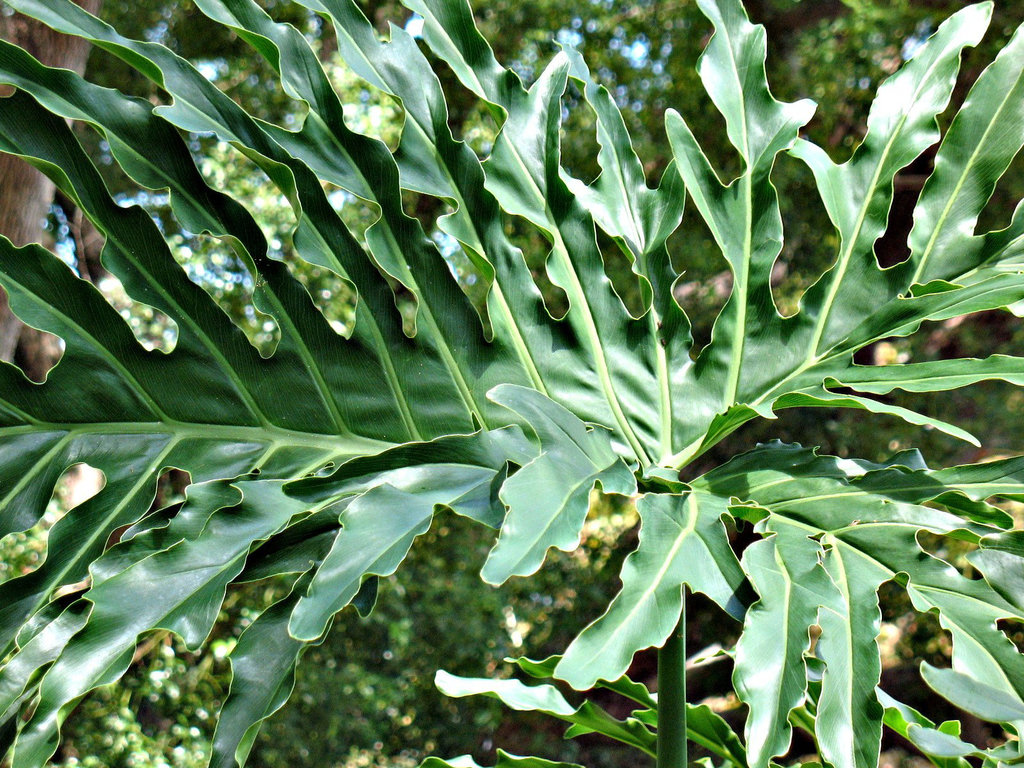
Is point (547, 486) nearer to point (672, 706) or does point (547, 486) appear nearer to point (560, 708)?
point (672, 706)

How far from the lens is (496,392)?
1.95 ft

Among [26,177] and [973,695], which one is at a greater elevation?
[973,695]

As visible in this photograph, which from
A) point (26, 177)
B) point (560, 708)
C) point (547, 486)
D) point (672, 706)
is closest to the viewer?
point (547, 486)

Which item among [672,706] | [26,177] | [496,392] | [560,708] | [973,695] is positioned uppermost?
[496,392]

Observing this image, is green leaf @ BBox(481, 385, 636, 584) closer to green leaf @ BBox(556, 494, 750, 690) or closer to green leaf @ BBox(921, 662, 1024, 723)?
green leaf @ BBox(556, 494, 750, 690)

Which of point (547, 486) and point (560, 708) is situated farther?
point (560, 708)

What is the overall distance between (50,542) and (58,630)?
90mm

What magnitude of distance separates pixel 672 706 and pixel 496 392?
426mm

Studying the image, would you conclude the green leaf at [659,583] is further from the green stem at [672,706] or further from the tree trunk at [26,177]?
the tree trunk at [26,177]

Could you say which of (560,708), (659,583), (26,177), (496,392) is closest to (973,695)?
(659,583)

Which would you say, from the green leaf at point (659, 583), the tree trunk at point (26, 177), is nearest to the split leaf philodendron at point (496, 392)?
the green leaf at point (659, 583)

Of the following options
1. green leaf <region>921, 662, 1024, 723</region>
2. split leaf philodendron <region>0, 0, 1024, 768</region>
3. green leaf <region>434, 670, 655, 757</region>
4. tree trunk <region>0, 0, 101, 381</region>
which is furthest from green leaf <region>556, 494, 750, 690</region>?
tree trunk <region>0, 0, 101, 381</region>

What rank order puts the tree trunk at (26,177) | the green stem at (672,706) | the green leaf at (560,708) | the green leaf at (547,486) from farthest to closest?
the tree trunk at (26,177), the green leaf at (560,708), the green stem at (672,706), the green leaf at (547,486)

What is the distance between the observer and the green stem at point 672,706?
850mm
